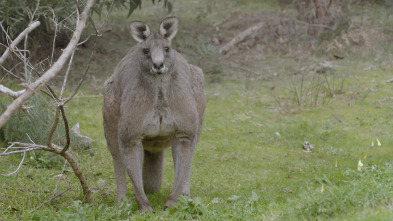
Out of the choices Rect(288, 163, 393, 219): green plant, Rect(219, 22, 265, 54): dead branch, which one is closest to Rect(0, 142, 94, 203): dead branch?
Rect(288, 163, 393, 219): green plant

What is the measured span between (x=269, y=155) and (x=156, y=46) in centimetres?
487

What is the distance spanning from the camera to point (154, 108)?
6.53 metres

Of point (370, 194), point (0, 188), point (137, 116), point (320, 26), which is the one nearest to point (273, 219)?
point (370, 194)

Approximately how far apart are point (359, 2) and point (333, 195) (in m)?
17.1

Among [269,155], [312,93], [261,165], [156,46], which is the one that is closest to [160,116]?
[156,46]

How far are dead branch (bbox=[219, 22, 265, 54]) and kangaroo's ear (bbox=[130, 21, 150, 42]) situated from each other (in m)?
11.2

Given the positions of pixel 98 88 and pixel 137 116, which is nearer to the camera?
pixel 137 116

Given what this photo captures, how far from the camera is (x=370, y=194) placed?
17.4ft

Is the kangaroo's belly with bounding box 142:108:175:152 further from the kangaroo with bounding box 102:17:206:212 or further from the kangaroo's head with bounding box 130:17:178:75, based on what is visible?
the kangaroo's head with bounding box 130:17:178:75

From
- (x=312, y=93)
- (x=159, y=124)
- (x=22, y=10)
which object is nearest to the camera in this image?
(x=159, y=124)

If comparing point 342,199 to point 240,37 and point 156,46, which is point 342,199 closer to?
point 156,46

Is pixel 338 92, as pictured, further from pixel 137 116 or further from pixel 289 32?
pixel 137 116

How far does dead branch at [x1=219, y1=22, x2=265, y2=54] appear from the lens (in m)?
18.1

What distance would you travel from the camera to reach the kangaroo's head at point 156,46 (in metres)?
6.34
